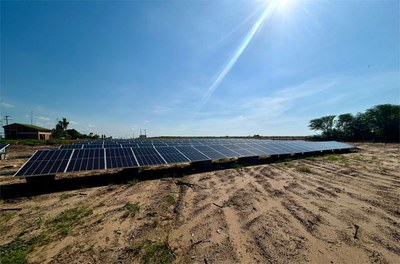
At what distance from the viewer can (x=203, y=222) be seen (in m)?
5.38

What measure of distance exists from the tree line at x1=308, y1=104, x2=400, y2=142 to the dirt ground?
50.6 m

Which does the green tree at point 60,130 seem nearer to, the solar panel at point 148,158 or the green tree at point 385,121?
the solar panel at point 148,158

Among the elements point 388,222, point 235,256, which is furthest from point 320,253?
point 388,222

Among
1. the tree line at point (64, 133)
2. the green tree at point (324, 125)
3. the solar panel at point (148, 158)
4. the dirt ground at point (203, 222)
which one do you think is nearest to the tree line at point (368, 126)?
the green tree at point (324, 125)

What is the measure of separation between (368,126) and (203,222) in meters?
64.1

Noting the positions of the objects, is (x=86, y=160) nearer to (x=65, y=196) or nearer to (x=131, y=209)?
(x=65, y=196)

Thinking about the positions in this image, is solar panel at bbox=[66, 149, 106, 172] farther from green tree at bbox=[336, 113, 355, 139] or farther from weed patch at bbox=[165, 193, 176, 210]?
green tree at bbox=[336, 113, 355, 139]

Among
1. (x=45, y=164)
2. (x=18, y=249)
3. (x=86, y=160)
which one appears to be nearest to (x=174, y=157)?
(x=86, y=160)

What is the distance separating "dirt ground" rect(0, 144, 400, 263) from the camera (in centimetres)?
404

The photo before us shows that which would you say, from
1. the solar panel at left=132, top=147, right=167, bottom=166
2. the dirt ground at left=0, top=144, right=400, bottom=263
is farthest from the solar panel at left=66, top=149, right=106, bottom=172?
the solar panel at left=132, top=147, right=167, bottom=166

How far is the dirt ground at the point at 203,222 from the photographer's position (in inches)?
159

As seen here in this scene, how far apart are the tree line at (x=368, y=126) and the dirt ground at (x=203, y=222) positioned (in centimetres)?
5057

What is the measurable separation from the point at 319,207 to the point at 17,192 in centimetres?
1253

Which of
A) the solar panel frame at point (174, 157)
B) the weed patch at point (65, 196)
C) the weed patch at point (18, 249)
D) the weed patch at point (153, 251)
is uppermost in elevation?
the solar panel frame at point (174, 157)
